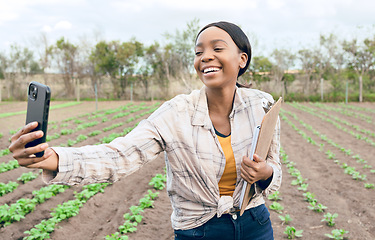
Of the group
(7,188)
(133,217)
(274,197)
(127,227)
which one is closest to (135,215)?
(133,217)

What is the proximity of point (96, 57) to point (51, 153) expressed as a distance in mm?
25974

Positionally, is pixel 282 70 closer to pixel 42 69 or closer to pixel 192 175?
pixel 42 69

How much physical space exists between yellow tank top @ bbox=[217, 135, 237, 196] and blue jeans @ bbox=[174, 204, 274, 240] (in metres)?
0.11

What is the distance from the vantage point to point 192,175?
5.03ft

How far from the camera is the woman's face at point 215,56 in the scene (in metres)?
1.59

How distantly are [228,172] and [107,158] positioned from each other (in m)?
0.55

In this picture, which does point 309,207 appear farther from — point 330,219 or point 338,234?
point 338,234

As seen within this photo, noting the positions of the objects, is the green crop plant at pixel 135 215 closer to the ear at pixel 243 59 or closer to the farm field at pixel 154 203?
the farm field at pixel 154 203

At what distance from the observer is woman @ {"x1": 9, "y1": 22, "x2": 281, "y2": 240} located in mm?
1496

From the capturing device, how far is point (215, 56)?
159 cm

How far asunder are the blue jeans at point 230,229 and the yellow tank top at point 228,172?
11 centimetres

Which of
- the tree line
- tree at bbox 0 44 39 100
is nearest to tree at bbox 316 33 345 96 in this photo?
the tree line

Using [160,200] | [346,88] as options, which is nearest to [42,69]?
[346,88]

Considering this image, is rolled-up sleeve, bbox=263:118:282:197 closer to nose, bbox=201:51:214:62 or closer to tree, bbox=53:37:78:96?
nose, bbox=201:51:214:62
